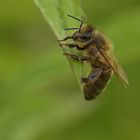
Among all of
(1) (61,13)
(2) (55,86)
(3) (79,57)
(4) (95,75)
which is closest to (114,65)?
(4) (95,75)

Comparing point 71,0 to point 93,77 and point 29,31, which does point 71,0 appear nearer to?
point 93,77

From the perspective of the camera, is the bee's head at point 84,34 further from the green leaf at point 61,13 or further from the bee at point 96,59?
the green leaf at point 61,13

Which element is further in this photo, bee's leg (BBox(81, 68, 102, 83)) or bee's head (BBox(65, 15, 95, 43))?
bee's leg (BBox(81, 68, 102, 83))

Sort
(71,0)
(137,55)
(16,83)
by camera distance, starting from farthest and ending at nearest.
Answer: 1. (137,55)
2. (16,83)
3. (71,0)

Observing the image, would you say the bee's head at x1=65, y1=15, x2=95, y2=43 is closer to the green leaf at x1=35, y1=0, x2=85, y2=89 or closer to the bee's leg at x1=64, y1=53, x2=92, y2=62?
the bee's leg at x1=64, y1=53, x2=92, y2=62

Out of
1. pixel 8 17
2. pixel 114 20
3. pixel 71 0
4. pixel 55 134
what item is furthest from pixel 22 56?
pixel 71 0

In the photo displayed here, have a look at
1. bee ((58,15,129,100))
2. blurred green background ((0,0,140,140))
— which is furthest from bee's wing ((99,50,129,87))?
blurred green background ((0,0,140,140))
